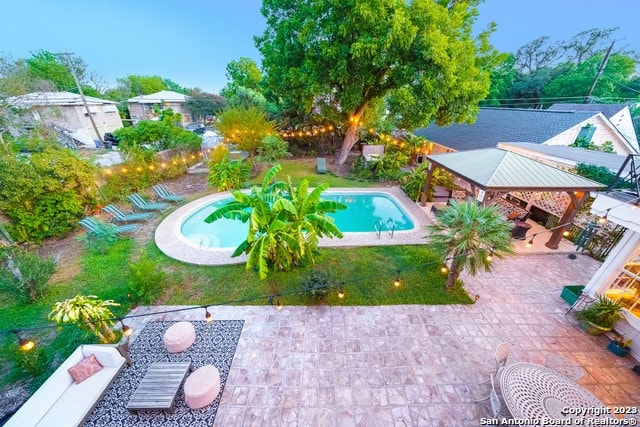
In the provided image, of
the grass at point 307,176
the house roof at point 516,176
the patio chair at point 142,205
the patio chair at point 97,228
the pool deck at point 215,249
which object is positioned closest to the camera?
the house roof at point 516,176

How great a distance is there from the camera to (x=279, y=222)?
7.15 m

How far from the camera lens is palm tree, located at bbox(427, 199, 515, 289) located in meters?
6.38

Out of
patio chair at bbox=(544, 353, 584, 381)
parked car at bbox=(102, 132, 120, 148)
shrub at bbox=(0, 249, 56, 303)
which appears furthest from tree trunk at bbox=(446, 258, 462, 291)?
parked car at bbox=(102, 132, 120, 148)

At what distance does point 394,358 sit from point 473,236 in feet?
12.5

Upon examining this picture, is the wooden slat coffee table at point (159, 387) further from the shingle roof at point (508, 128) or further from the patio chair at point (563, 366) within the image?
the shingle roof at point (508, 128)

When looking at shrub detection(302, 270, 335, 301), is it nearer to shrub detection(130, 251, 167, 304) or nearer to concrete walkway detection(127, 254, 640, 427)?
concrete walkway detection(127, 254, 640, 427)

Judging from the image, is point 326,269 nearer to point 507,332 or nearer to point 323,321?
point 323,321

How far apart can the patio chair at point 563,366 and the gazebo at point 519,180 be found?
4.46m

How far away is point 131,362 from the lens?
5578 millimetres

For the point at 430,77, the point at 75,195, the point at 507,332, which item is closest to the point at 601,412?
the point at 507,332

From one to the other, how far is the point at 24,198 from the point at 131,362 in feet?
29.2

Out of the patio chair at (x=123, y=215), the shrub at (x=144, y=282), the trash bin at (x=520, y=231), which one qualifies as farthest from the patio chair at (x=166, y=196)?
the trash bin at (x=520, y=231)

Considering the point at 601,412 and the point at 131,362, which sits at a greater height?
the point at 601,412

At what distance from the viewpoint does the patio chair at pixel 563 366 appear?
4.93 meters
